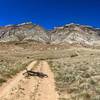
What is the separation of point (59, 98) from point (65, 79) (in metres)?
7.75

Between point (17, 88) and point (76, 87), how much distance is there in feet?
13.8

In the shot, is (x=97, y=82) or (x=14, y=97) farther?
(x=97, y=82)

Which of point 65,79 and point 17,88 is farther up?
point 65,79

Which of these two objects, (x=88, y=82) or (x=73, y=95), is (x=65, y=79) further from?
(x=73, y=95)

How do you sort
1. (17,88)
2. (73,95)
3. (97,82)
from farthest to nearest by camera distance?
(97,82), (17,88), (73,95)

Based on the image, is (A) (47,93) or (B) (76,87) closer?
(A) (47,93)

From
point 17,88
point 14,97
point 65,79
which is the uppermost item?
point 65,79

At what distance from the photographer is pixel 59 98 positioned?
16625mm

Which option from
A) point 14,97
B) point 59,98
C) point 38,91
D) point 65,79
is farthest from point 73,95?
point 65,79

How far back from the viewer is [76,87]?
1989 centimetres

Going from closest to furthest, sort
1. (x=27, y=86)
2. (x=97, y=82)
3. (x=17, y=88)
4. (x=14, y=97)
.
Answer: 1. (x=14, y=97)
2. (x=17, y=88)
3. (x=27, y=86)
4. (x=97, y=82)

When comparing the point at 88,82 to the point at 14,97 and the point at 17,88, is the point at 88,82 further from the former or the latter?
the point at 14,97

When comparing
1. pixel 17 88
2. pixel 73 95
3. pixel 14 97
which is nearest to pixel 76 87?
pixel 73 95

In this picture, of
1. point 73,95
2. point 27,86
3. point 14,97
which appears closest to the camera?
point 14,97
